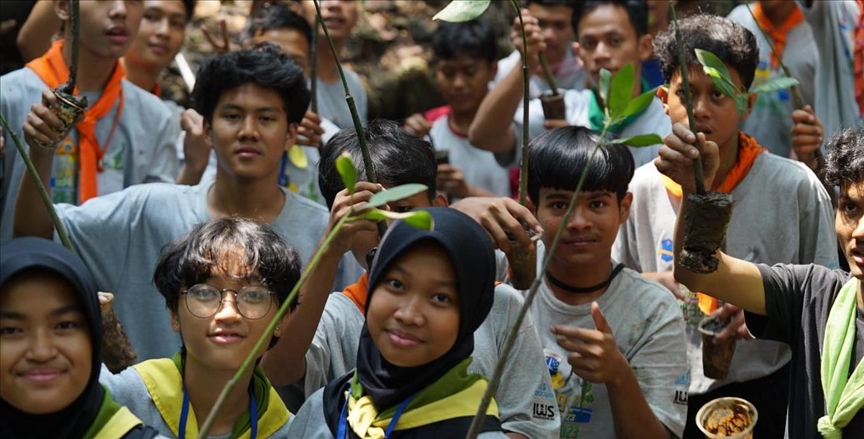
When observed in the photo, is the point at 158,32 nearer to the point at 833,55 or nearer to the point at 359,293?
the point at 359,293

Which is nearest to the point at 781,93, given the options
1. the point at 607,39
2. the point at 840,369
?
the point at 607,39

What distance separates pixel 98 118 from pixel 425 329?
2.70 m

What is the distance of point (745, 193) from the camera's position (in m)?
4.56

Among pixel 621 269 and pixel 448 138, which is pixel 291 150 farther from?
pixel 621 269

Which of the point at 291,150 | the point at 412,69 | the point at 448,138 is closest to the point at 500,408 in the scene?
the point at 291,150

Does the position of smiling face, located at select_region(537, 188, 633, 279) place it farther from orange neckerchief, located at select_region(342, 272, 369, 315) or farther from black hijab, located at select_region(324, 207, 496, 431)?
black hijab, located at select_region(324, 207, 496, 431)

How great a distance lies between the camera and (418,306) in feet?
10.2

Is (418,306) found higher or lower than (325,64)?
lower

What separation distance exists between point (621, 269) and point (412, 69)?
3966 mm

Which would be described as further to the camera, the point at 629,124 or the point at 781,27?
the point at 781,27

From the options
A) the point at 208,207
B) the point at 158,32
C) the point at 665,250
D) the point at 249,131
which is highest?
the point at 158,32

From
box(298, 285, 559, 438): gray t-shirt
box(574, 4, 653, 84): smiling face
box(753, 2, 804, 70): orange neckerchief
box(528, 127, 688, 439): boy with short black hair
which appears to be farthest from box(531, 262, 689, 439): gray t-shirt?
box(753, 2, 804, 70): orange neckerchief

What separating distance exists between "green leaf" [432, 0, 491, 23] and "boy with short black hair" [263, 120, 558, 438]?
501mm

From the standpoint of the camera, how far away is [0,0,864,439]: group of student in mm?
3115
